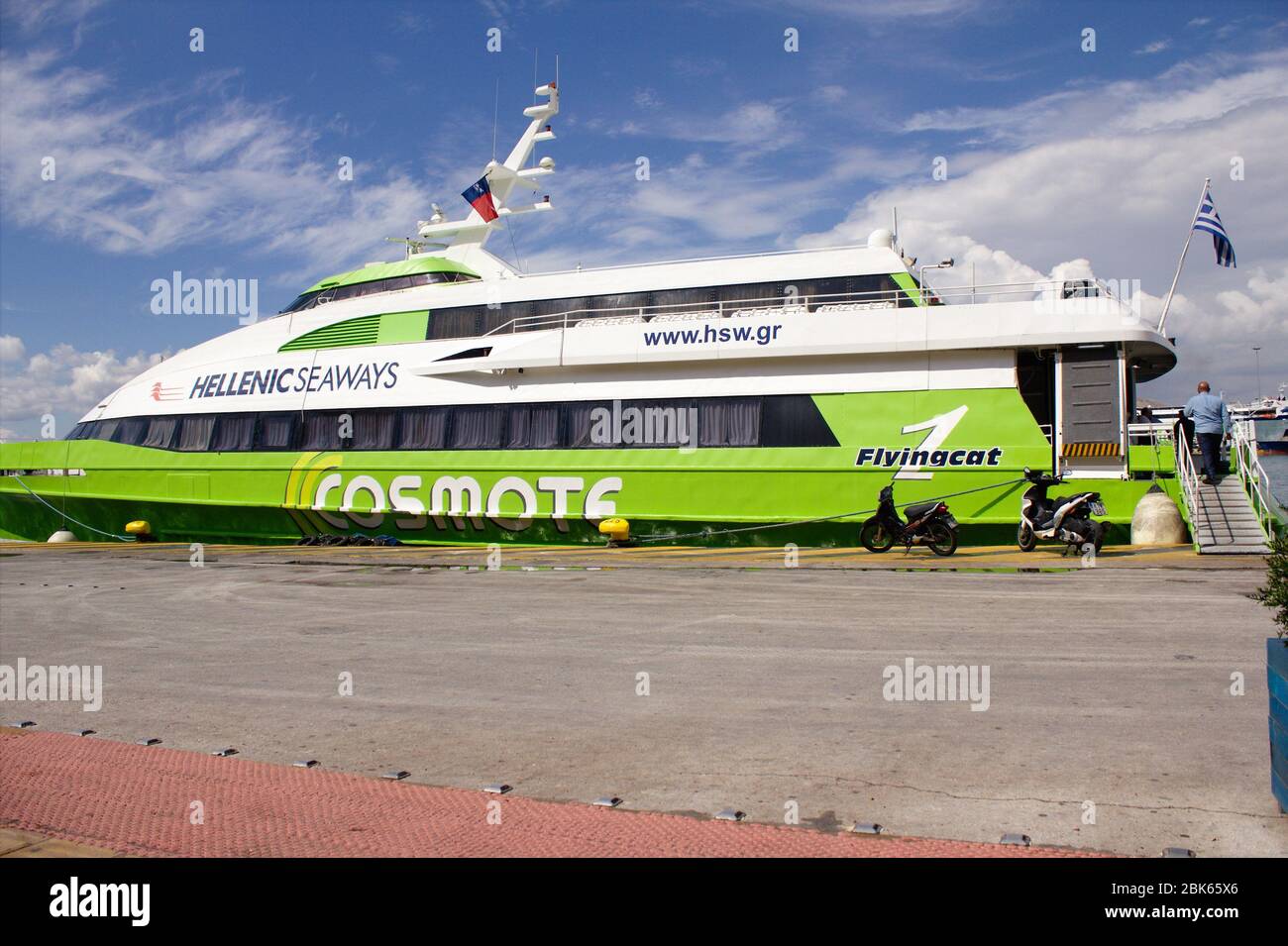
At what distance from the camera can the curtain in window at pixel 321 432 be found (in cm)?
1959

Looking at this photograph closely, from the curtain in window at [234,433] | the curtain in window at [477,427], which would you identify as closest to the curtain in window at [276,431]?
the curtain in window at [234,433]

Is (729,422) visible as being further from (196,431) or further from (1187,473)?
(196,431)

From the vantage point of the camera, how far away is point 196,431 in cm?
2086

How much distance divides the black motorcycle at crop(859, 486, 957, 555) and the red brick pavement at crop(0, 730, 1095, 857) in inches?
436

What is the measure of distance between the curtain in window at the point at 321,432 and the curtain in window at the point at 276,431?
14.4 inches

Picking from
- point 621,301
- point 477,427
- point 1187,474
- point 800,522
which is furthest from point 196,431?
point 1187,474

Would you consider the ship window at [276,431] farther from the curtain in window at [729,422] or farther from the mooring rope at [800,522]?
the curtain in window at [729,422]

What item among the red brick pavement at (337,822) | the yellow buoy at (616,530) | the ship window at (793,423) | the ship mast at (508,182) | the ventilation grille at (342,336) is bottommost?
the red brick pavement at (337,822)

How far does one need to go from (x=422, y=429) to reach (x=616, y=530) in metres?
4.91

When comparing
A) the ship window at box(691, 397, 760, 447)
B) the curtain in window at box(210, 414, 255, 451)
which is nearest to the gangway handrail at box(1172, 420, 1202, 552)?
the ship window at box(691, 397, 760, 447)

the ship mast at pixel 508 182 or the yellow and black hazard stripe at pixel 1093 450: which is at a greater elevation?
the ship mast at pixel 508 182

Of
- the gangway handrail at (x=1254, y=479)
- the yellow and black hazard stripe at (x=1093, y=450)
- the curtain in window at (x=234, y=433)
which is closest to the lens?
the gangway handrail at (x=1254, y=479)
